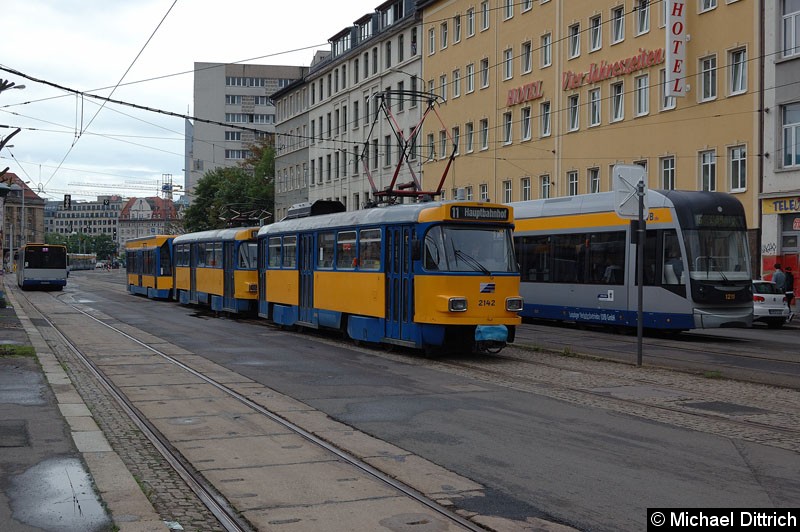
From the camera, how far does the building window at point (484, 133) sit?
51.2m

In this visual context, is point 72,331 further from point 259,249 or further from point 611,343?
point 611,343

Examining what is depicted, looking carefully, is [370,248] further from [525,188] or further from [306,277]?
[525,188]

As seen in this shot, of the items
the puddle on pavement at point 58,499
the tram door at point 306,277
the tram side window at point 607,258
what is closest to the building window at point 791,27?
the tram side window at point 607,258

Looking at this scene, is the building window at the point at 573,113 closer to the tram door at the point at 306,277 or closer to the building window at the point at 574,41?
the building window at the point at 574,41

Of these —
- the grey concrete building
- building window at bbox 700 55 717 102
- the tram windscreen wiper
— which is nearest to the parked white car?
building window at bbox 700 55 717 102

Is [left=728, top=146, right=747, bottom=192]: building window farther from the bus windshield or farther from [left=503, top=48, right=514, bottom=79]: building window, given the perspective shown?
[left=503, top=48, right=514, bottom=79]: building window

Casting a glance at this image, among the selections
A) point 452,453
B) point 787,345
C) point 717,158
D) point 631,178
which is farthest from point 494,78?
point 452,453

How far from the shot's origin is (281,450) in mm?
8672

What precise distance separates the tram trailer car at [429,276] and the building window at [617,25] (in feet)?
78.3

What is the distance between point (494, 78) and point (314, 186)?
27.8m

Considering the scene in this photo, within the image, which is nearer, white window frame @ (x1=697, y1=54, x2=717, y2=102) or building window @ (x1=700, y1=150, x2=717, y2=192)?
white window frame @ (x1=697, y1=54, x2=717, y2=102)

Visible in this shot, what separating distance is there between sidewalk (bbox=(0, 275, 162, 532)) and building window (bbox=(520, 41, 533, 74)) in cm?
3763

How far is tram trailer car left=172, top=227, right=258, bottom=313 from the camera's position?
94.9ft

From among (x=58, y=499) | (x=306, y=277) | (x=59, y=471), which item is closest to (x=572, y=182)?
(x=306, y=277)
